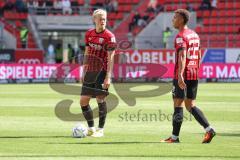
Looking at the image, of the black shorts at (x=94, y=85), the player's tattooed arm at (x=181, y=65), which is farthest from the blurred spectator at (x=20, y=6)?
the player's tattooed arm at (x=181, y=65)

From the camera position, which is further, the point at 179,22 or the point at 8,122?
→ the point at 8,122

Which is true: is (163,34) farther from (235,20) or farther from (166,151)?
(166,151)

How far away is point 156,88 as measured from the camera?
31.7 metres

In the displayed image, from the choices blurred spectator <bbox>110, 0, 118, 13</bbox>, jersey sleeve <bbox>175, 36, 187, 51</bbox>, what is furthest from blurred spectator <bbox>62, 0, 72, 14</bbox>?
jersey sleeve <bbox>175, 36, 187, 51</bbox>

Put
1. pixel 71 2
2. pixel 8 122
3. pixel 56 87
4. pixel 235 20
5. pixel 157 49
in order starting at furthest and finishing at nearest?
pixel 71 2, pixel 235 20, pixel 157 49, pixel 56 87, pixel 8 122

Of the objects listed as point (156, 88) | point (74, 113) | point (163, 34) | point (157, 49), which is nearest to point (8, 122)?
point (74, 113)

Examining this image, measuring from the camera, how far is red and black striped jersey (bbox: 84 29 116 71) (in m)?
13.8

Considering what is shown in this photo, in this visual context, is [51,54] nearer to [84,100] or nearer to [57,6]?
[57,6]

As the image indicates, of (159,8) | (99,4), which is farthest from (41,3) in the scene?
(159,8)

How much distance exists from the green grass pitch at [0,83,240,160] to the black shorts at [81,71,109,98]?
85cm

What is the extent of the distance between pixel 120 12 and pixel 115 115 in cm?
2856

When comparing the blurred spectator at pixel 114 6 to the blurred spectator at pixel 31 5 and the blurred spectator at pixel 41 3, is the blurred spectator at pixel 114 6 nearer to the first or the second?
the blurred spectator at pixel 41 3

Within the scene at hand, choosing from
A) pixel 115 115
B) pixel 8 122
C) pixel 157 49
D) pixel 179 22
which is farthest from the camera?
pixel 157 49

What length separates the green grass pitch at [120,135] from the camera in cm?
1137
